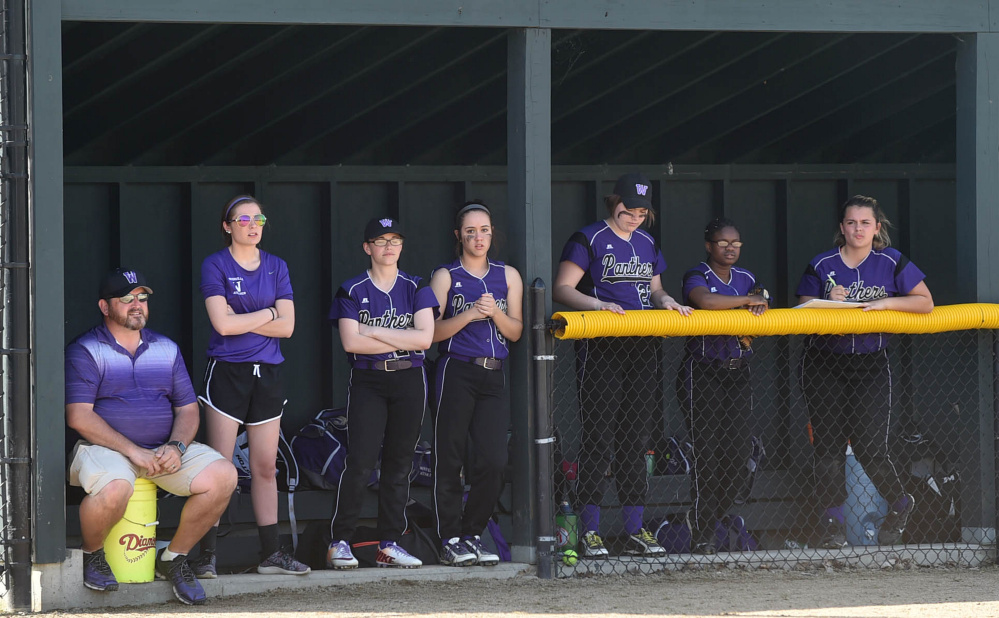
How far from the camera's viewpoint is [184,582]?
15.2 feet

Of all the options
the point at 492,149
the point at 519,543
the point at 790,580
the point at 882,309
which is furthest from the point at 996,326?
the point at 492,149

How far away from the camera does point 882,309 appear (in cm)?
527

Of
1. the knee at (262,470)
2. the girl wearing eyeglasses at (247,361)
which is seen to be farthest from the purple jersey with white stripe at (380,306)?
the knee at (262,470)

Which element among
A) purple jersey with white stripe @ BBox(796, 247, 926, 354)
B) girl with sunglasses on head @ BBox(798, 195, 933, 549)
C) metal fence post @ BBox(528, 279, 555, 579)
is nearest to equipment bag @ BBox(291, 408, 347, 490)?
metal fence post @ BBox(528, 279, 555, 579)

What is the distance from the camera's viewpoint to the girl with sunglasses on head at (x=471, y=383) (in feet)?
16.6

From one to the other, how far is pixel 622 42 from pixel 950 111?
248 cm

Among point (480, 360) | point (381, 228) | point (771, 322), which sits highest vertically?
point (381, 228)

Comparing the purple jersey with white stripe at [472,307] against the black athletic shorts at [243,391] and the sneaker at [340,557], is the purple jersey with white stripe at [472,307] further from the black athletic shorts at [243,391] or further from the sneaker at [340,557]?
the sneaker at [340,557]

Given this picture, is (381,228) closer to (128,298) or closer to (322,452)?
(128,298)

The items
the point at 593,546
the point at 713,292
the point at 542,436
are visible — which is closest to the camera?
the point at 542,436

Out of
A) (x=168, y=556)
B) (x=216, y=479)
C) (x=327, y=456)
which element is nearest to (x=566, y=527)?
(x=327, y=456)

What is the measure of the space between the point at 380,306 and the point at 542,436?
36.7 inches

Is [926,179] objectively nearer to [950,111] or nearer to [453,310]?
[950,111]

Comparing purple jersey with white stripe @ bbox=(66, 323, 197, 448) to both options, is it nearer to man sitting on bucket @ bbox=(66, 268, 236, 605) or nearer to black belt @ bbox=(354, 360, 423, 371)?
man sitting on bucket @ bbox=(66, 268, 236, 605)
